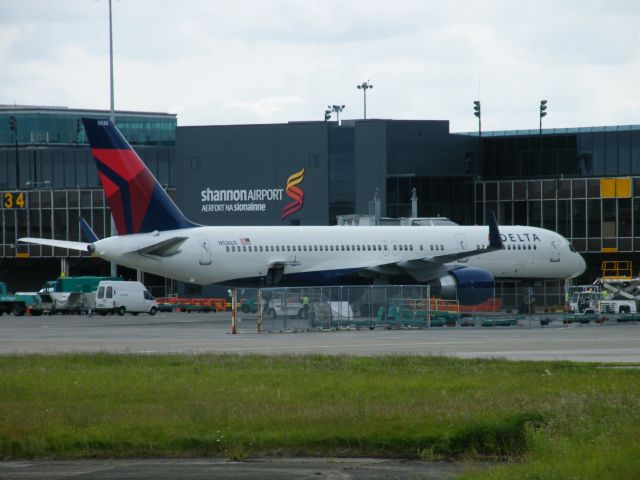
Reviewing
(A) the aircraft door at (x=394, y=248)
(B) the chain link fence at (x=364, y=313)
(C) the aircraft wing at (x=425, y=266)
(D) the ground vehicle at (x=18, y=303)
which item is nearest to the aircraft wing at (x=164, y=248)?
(B) the chain link fence at (x=364, y=313)

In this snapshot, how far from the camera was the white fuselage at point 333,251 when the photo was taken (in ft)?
172

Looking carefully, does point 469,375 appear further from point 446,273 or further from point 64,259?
point 64,259

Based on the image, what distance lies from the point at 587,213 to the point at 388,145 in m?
15.1

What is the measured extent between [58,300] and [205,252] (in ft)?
66.6

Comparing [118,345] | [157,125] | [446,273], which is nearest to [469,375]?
[118,345]

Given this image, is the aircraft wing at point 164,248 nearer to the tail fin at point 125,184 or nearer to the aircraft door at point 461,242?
the tail fin at point 125,184

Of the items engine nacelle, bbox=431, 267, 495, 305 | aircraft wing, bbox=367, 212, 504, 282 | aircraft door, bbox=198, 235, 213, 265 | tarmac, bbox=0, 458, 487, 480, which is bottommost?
tarmac, bbox=0, 458, 487, 480

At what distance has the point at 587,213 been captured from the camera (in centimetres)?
8488

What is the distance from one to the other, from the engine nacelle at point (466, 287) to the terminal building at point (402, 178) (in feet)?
99.0

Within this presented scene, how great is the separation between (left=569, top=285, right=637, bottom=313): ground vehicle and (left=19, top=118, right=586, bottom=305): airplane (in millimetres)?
3716

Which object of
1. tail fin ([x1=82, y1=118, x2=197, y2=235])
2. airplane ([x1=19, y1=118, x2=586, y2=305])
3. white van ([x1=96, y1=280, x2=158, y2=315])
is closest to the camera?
tail fin ([x1=82, y1=118, x2=197, y2=235])

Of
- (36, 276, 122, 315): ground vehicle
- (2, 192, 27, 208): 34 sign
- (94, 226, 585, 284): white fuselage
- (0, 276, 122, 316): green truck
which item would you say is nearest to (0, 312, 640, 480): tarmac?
(94, 226, 585, 284): white fuselage

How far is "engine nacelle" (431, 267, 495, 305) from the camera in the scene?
176 feet

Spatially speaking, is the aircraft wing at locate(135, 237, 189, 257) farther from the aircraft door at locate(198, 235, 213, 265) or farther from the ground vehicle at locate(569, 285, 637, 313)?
the ground vehicle at locate(569, 285, 637, 313)
